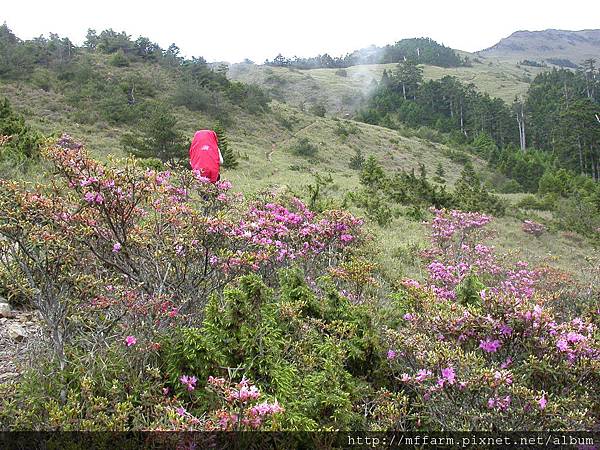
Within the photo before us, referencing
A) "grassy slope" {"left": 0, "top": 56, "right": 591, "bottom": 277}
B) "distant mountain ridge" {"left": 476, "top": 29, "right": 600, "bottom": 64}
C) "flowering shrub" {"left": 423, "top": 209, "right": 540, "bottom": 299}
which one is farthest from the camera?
"distant mountain ridge" {"left": 476, "top": 29, "right": 600, "bottom": 64}

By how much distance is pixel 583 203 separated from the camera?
18766 millimetres

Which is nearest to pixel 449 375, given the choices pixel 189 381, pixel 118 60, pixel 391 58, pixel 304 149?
pixel 189 381

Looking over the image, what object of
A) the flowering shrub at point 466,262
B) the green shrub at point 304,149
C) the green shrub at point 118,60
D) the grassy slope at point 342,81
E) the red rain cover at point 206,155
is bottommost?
the flowering shrub at point 466,262

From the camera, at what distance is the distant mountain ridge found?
14475 cm

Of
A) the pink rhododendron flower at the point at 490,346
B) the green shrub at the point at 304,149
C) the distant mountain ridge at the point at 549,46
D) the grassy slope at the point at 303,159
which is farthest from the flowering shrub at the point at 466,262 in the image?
the distant mountain ridge at the point at 549,46

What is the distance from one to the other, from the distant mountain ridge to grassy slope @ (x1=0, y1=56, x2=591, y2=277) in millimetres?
122865

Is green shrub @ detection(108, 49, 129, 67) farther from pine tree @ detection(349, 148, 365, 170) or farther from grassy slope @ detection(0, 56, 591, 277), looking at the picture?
pine tree @ detection(349, 148, 365, 170)

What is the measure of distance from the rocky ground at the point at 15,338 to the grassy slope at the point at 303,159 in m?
4.81

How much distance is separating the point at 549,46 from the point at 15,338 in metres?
190

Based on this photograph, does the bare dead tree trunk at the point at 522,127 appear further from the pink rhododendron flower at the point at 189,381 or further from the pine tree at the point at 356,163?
the pink rhododendron flower at the point at 189,381

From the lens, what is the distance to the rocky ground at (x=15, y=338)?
2.83 meters

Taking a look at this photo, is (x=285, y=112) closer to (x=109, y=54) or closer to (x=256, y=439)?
(x=109, y=54)

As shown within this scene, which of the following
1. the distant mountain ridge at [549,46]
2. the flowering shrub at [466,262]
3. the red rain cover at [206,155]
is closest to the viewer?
the flowering shrub at [466,262]

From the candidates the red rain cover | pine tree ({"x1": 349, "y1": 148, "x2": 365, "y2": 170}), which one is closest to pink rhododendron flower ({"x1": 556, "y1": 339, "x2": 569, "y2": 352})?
the red rain cover
